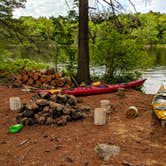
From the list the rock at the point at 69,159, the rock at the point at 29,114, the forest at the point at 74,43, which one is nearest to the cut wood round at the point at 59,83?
the forest at the point at 74,43

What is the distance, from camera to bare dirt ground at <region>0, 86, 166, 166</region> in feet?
10.4

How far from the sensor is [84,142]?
3604 millimetres

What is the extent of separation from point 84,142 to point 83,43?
13.7 feet

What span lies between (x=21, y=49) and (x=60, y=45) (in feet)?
7.34

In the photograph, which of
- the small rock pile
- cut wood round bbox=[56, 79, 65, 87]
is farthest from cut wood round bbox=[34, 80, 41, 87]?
the small rock pile

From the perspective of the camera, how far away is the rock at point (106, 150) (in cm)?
318

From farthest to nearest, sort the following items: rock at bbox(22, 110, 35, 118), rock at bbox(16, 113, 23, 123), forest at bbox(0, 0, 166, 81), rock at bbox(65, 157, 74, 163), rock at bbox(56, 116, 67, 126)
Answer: forest at bbox(0, 0, 166, 81)
rock at bbox(16, 113, 23, 123)
rock at bbox(22, 110, 35, 118)
rock at bbox(56, 116, 67, 126)
rock at bbox(65, 157, 74, 163)

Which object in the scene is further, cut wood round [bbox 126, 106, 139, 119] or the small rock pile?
cut wood round [bbox 126, 106, 139, 119]

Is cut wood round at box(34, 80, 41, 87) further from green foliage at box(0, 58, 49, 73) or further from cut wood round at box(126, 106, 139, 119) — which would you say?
cut wood round at box(126, 106, 139, 119)

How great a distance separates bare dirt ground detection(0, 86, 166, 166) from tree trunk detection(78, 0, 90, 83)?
2894 mm

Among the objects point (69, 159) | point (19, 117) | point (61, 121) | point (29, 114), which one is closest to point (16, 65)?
point (19, 117)

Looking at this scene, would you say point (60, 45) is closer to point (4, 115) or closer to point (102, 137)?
point (4, 115)

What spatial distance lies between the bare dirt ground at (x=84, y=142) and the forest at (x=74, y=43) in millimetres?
3760

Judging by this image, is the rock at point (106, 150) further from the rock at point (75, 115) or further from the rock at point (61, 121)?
the rock at point (75, 115)
